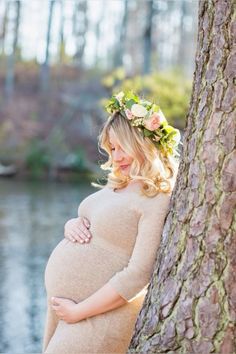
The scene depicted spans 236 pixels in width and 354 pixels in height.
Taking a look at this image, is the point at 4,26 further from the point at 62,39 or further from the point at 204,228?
the point at 204,228

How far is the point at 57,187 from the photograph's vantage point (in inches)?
821

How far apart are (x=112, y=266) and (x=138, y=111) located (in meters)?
0.61

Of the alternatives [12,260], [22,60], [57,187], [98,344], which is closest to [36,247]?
[12,260]

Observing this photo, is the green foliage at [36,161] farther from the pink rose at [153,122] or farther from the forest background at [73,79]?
the pink rose at [153,122]

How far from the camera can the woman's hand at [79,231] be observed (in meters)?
3.05

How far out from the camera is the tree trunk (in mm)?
2527

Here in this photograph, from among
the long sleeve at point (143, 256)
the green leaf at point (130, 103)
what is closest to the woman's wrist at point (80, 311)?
the long sleeve at point (143, 256)

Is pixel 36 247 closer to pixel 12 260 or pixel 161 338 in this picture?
pixel 12 260

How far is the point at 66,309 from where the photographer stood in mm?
2988

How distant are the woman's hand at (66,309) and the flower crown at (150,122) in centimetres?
70

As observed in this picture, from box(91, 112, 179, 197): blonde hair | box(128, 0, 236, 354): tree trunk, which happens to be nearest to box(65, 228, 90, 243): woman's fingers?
box(91, 112, 179, 197): blonde hair

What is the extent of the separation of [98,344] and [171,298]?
467 millimetres

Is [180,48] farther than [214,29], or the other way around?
[180,48]

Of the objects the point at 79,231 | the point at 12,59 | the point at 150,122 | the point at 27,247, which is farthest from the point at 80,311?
the point at 12,59
